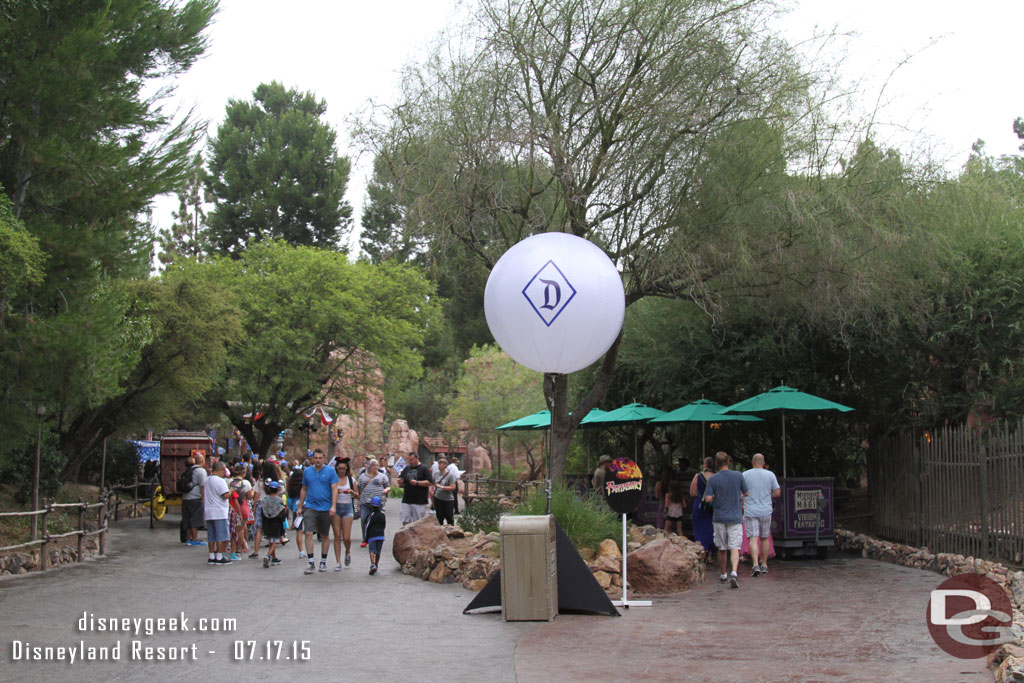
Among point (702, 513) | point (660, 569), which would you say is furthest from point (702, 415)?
point (660, 569)

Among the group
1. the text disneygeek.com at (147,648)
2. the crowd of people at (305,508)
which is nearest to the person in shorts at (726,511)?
the crowd of people at (305,508)

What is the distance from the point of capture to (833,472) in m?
19.5

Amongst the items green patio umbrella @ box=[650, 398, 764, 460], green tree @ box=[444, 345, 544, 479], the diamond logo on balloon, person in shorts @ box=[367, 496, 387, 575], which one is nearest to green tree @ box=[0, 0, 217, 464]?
person in shorts @ box=[367, 496, 387, 575]

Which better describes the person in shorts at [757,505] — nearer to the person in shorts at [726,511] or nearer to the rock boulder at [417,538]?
the person in shorts at [726,511]

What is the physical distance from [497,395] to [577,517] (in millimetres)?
30203

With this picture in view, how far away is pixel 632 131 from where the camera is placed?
1377 centimetres

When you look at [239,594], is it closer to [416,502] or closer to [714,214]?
[416,502]

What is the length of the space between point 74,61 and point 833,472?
52.8 ft

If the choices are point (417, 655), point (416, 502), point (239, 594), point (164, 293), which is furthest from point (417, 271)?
point (417, 655)

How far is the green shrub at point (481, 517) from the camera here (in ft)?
52.1

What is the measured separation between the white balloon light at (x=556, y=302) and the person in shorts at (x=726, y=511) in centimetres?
367

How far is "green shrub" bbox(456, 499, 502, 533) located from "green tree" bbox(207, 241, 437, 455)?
14322mm

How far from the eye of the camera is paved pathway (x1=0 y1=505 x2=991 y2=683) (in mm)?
7152

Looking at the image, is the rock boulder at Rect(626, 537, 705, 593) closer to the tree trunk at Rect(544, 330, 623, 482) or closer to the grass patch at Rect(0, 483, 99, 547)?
the tree trunk at Rect(544, 330, 623, 482)
